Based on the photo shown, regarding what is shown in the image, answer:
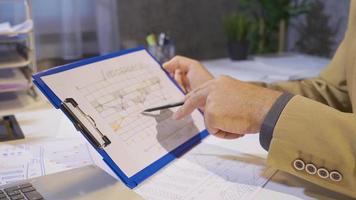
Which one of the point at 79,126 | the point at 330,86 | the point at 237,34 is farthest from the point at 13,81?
the point at 237,34

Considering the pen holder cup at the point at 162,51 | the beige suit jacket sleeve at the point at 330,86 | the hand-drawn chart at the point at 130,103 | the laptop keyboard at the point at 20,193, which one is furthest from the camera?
the pen holder cup at the point at 162,51

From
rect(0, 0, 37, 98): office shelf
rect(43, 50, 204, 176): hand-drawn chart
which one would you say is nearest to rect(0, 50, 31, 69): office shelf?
rect(0, 0, 37, 98): office shelf

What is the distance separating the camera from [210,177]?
68cm

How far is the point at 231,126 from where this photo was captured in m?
0.69

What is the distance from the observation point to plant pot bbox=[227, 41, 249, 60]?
5.72 ft

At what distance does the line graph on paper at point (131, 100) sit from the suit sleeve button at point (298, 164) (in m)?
0.25

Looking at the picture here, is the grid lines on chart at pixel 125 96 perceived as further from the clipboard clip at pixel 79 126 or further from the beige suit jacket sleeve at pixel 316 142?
the beige suit jacket sleeve at pixel 316 142

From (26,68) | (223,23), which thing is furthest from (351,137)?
(223,23)

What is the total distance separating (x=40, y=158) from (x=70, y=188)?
0.18 meters

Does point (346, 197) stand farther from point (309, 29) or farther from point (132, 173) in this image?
point (309, 29)

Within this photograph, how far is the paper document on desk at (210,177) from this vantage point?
2.05 feet

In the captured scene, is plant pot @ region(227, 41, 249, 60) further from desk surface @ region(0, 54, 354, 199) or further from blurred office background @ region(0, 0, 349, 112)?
desk surface @ region(0, 54, 354, 199)

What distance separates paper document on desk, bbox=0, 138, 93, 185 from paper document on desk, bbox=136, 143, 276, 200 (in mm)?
156

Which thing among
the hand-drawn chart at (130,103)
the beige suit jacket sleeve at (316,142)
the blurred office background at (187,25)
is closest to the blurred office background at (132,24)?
the blurred office background at (187,25)
